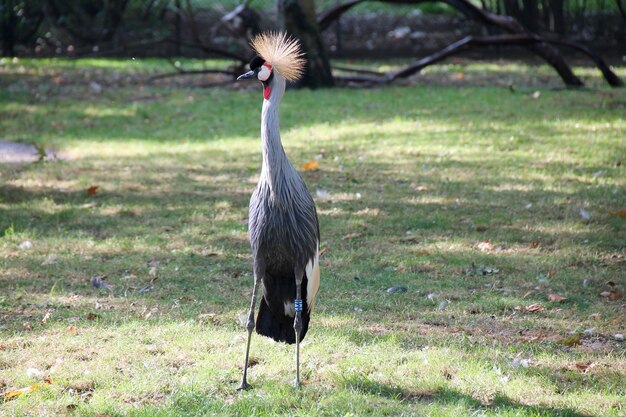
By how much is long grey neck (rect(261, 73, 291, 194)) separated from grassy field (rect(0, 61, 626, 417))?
4.19 feet

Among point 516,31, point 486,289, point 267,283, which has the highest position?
point 516,31

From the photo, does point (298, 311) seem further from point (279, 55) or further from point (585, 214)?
point (585, 214)

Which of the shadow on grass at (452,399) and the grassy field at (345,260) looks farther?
the grassy field at (345,260)

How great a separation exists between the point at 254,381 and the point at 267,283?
62cm

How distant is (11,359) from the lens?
5602mm

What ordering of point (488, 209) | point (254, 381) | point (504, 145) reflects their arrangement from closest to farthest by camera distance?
1. point (254, 381)
2. point (488, 209)
3. point (504, 145)

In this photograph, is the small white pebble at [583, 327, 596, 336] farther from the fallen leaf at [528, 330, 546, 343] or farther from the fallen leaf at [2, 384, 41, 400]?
the fallen leaf at [2, 384, 41, 400]

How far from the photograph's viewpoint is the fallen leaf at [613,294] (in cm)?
673

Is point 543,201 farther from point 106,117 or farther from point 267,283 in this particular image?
point 106,117

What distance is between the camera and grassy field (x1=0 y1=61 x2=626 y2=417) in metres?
5.20

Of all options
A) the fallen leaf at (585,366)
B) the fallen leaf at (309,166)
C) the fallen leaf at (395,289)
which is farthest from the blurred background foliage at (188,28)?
the fallen leaf at (585,366)

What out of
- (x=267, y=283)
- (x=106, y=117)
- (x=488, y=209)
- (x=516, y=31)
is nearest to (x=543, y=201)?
(x=488, y=209)

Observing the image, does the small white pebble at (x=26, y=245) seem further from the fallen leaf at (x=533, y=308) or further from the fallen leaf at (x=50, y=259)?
the fallen leaf at (x=533, y=308)

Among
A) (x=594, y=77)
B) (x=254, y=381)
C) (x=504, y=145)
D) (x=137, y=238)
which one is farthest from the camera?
(x=594, y=77)
